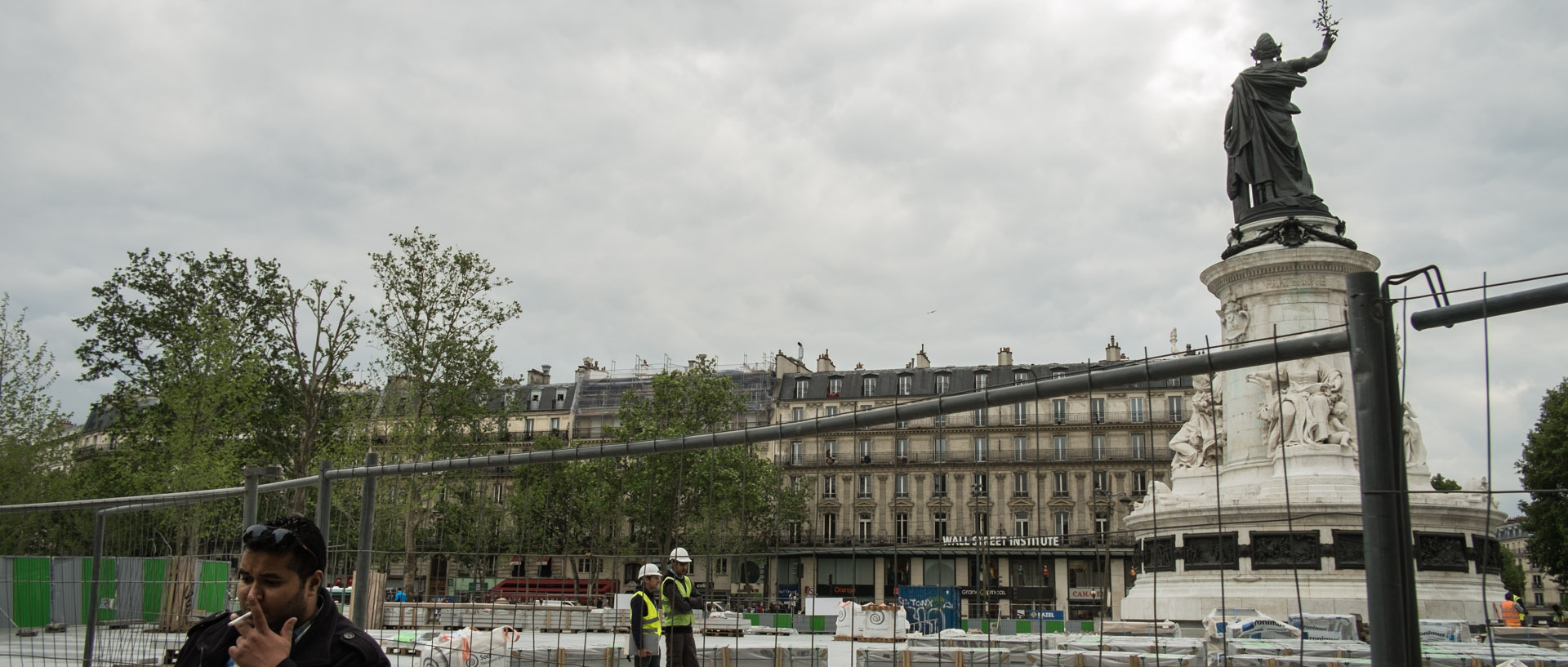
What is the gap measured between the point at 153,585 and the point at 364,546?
2.68 meters

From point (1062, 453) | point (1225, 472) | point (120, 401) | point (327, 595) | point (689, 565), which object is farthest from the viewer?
point (1062, 453)

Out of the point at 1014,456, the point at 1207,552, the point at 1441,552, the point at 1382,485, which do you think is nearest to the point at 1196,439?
the point at 1207,552

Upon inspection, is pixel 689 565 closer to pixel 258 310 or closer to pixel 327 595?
pixel 327 595

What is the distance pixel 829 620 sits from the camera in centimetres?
2356

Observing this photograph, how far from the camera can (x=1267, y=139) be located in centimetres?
2297

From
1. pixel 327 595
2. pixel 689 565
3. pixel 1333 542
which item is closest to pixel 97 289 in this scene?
pixel 689 565

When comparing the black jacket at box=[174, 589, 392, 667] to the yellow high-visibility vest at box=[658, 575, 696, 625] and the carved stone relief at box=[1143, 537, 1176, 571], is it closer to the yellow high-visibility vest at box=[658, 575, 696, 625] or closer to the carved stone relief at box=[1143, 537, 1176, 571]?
Result: the yellow high-visibility vest at box=[658, 575, 696, 625]

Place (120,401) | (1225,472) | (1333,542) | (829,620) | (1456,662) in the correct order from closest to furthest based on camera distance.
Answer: (1456,662) → (1333,542) → (1225,472) → (829,620) → (120,401)

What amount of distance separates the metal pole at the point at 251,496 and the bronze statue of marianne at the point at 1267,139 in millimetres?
19188

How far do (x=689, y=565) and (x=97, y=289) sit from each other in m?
34.7

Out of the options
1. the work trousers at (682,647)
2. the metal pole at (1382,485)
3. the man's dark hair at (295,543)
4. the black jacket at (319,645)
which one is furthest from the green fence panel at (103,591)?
the metal pole at (1382,485)

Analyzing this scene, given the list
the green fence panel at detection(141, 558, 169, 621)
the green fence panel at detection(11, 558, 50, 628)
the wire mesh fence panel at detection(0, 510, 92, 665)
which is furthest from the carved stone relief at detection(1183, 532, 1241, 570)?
the green fence panel at detection(11, 558, 50, 628)

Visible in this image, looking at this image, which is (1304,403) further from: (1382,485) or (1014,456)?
(1014,456)

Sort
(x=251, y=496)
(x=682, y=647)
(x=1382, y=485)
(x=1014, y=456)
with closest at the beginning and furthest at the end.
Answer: (x=1382, y=485)
(x=682, y=647)
(x=251, y=496)
(x=1014, y=456)
